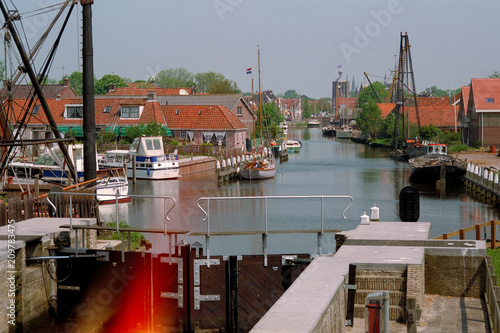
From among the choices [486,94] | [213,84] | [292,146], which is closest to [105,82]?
[213,84]

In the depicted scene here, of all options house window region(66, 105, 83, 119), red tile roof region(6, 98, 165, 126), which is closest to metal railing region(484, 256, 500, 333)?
red tile roof region(6, 98, 165, 126)

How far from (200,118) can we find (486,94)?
3260 centimetres

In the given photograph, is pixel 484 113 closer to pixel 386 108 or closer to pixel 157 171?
pixel 157 171

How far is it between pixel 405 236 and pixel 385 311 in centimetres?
836

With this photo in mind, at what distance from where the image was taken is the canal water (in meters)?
28.6

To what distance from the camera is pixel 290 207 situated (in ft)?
134

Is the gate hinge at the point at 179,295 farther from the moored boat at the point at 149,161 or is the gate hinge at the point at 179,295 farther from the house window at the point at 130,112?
the house window at the point at 130,112

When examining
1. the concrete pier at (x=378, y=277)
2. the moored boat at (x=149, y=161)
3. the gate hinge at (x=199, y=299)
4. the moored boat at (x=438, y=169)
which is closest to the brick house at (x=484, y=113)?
the moored boat at (x=438, y=169)

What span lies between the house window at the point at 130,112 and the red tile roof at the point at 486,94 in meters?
37.5

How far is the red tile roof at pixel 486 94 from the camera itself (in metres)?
78.1

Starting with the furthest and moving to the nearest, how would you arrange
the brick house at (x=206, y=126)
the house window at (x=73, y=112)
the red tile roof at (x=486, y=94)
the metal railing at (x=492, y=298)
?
the red tile roof at (x=486, y=94), the house window at (x=73, y=112), the brick house at (x=206, y=126), the metal railing at (x=492, y=298)

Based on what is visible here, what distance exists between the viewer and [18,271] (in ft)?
52.5

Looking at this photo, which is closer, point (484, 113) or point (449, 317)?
point (449, 317)

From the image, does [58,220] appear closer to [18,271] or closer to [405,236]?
[18,271]
